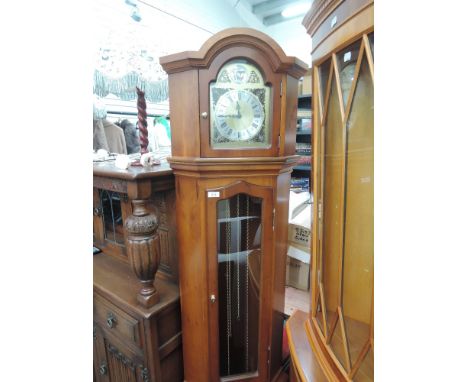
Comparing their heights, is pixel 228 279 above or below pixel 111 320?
above

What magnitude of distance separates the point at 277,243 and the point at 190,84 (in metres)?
0.66

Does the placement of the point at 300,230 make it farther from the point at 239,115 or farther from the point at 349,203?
the point at 349,203

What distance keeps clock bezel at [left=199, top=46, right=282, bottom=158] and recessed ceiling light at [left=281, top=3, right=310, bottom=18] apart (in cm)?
285

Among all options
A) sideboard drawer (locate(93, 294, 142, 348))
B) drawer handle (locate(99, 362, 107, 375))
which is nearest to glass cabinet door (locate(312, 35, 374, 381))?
sideboard drawer (locate(93, 294, 142, 348))

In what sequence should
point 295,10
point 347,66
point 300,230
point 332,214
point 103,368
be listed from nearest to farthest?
point 347,66
point 332,214
point 103,368
point 300,230
point 295,10

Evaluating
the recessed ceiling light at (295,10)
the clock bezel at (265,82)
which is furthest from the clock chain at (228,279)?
the recessed ceiling light at (295,10)

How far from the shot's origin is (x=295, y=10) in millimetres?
3184

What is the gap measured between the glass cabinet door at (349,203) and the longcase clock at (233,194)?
24 centimetres

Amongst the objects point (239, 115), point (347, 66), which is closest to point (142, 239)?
point (239, 115)

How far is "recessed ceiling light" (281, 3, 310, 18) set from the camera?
306 cm

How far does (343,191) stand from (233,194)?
1.37 feet
